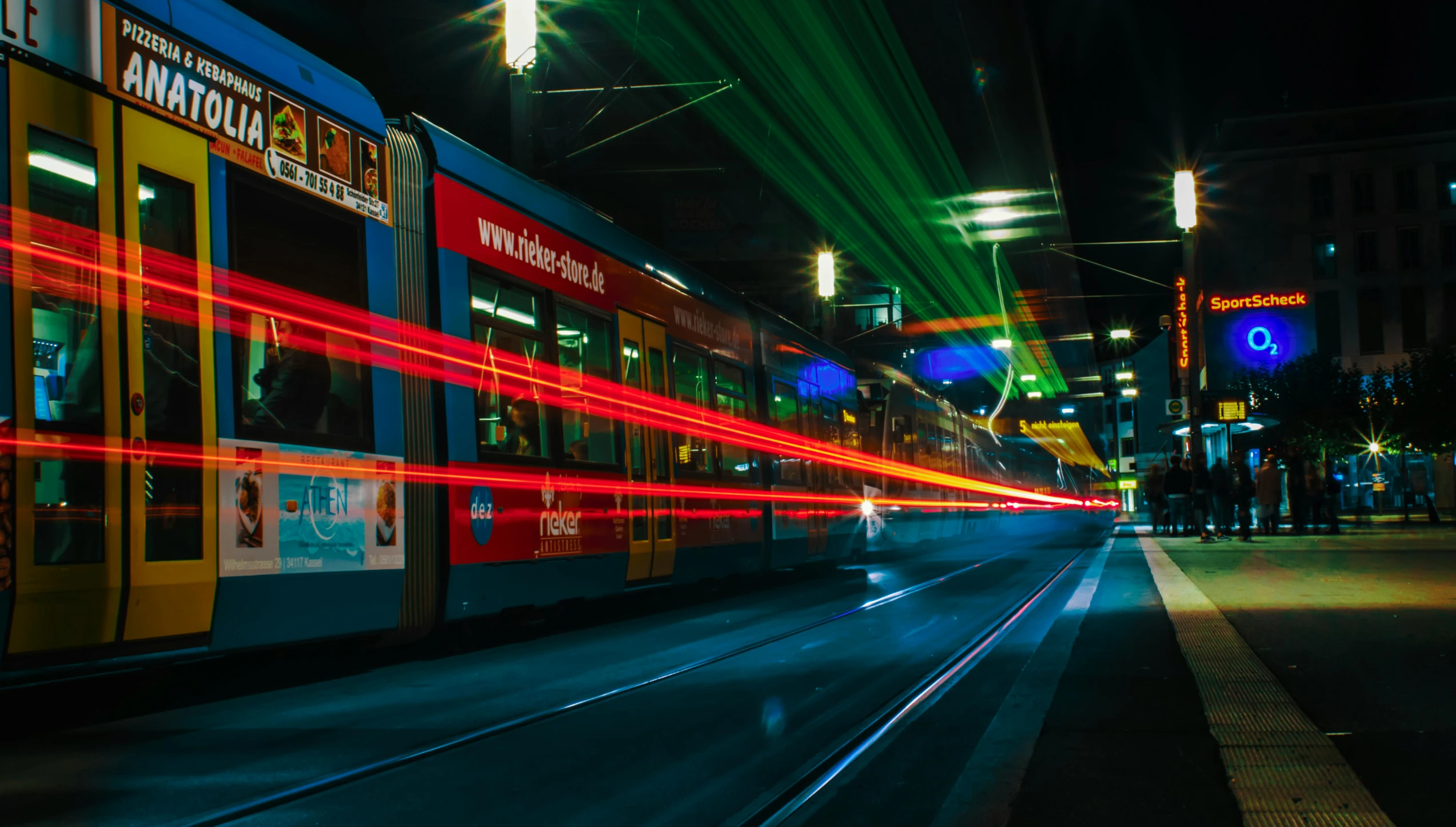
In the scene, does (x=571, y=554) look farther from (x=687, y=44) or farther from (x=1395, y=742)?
(x=687, y=44)

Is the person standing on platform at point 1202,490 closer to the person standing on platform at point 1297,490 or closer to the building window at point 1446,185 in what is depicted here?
the person standing on platform at point 1297,490

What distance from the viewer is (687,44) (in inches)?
830

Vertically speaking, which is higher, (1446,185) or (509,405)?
(1446,185)

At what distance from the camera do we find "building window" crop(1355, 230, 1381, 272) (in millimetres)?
63781

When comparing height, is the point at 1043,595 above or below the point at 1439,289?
below

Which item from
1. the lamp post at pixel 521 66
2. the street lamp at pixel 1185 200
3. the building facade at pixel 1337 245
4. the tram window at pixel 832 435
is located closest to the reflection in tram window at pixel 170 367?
the lamp post at pixel 521 66

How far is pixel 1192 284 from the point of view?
75.2 ft

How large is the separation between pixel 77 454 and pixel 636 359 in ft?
20.3

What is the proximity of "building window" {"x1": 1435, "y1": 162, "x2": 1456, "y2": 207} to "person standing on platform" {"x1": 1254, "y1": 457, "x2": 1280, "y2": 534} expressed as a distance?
45.8 metres

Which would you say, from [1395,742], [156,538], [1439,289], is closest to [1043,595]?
[1395,742]

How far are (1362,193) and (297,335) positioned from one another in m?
69.2

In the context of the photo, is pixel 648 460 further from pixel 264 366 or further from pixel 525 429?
pixel 264 366

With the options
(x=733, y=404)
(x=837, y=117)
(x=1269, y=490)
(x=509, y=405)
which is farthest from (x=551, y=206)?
(x=1269, y=490)

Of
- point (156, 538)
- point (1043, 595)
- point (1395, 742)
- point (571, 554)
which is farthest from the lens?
point (1043, 595)
